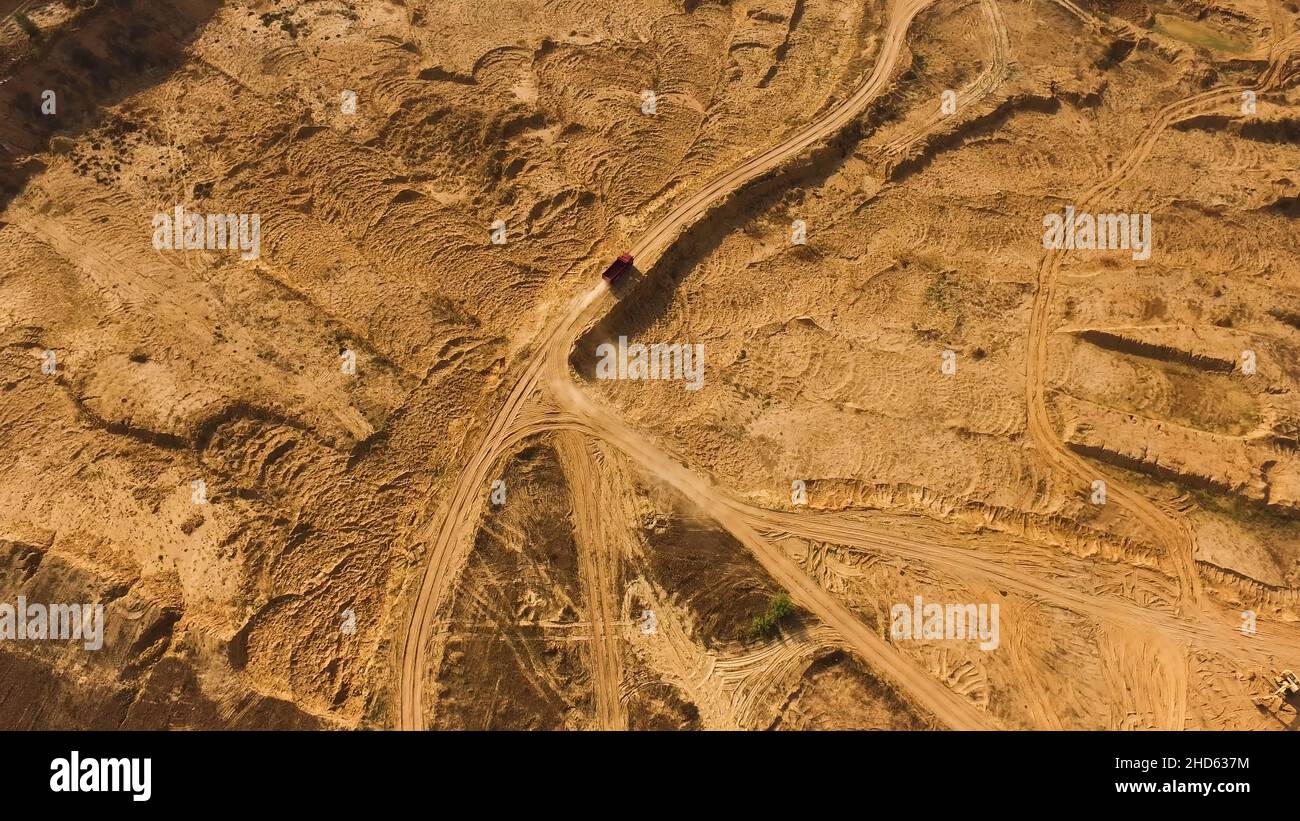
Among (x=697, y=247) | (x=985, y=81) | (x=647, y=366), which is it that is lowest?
(x=647, y=366)

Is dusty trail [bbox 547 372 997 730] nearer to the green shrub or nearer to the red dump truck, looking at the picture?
the green shrub

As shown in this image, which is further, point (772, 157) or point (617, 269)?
point (772, 157)

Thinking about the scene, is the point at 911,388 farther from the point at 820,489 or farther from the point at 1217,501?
the point at 1217,501

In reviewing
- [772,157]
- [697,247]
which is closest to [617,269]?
[697,247]

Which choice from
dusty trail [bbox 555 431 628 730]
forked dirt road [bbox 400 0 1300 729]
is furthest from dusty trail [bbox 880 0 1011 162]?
dusty trail [bbox 555 431 628 730]

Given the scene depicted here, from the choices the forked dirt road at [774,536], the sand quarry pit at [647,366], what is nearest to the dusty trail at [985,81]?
the sand quarry pit at [647,366]

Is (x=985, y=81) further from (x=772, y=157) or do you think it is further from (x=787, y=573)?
(x=787, y=573)
